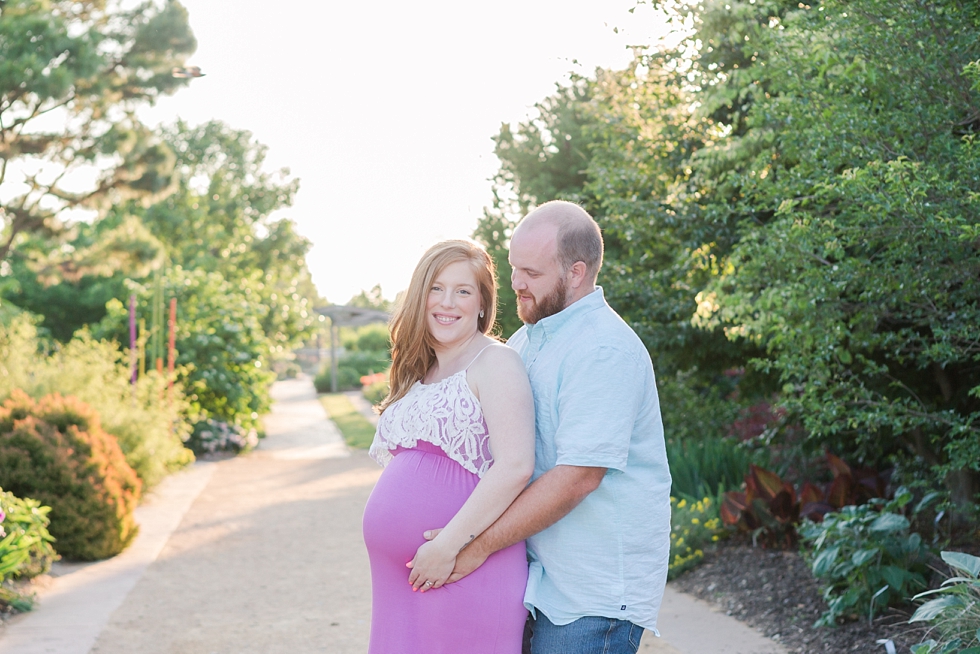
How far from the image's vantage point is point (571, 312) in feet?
7.72

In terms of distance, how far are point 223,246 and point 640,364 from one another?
30.3 m

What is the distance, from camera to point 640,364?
2268 millimetres

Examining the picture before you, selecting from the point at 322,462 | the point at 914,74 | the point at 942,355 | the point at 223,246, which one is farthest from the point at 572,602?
the point at 223,246

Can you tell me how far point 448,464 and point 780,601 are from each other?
3.66 metres

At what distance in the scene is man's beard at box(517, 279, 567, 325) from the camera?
93.3 inches

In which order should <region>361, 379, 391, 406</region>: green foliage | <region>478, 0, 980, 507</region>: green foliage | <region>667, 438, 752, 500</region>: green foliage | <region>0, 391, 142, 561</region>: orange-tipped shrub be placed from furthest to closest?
<region>361, 379, 391, 406</region>: green foliage
<region>667, 438, 752, 500</region>: green foliage
<region>0, 391, 142, 561</region>: orange-tipped shrub
<region>478, 0, 980, 507</region>: green foliage

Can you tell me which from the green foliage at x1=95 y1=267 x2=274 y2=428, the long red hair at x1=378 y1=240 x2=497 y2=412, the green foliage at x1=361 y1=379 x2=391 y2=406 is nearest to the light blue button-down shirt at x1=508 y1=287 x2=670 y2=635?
the long red hair at x1=378 y1=240 x2=497 y2=412

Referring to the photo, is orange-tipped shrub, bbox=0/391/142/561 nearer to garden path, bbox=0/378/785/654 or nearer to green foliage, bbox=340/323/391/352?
garden path, bbox=0/378/785/654

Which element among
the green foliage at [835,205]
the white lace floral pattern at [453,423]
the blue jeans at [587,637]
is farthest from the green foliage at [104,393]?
the blue jeans at [587,637]

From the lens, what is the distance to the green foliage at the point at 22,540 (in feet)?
17.3

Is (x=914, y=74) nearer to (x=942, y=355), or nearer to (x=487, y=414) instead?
(x=942, y=355)

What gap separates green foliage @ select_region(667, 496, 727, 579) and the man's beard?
418 centimetres

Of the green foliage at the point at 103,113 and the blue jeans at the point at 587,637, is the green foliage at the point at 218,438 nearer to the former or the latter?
the green foliage at the point at 103,113

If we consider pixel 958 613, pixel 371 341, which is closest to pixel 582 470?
pixel 958 613
